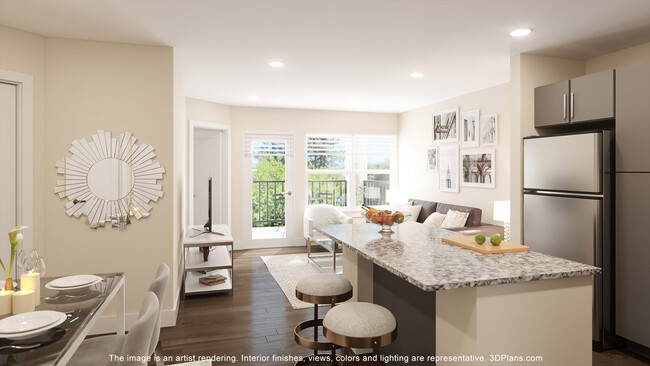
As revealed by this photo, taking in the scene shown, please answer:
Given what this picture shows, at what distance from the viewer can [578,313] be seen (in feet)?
5.96

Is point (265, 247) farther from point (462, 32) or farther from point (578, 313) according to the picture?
point (578, 313)

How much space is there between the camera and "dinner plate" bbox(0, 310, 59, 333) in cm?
143

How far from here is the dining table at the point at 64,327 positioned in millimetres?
1261

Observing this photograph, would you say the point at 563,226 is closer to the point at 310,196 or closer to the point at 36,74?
the point at 36,74

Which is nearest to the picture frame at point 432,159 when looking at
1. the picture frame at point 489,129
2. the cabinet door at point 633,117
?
the picture frame at point 489,129

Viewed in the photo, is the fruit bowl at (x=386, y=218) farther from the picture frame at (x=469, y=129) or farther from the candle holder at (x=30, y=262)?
the picture frame at (x=469, y=129)

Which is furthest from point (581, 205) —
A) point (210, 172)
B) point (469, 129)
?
point (210, 172)

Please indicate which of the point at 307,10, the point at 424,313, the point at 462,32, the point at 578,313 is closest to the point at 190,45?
the point at 307,10

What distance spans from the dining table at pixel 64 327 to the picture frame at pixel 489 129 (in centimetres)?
453

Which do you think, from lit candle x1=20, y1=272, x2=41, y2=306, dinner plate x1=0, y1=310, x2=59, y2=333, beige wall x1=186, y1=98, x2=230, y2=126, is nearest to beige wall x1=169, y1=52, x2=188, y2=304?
beige wall x1=186, y1=98, x2=230, y2=126

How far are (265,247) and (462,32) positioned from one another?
16.1 feet

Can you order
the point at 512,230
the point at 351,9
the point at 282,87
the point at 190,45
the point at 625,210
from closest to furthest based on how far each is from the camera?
the point at 351,9
the point at 625,210
the point at 190,45
the point at 512,230
the point at 282,87

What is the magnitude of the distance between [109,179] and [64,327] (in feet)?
7.13

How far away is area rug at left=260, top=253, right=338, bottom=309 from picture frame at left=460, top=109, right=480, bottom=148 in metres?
2.60
